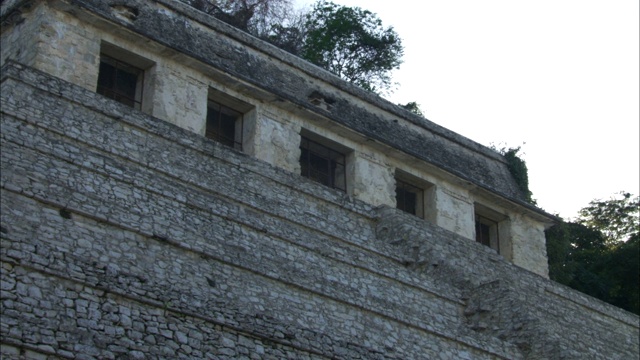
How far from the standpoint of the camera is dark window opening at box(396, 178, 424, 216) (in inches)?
1021

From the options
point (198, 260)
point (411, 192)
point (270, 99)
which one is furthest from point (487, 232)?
point (198, 260)

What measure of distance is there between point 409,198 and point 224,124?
16.9 feet

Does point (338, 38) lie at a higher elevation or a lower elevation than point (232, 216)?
higher

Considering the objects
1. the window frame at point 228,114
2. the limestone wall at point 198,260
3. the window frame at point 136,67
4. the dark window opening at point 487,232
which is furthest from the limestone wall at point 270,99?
the limestone wall at point 198,260

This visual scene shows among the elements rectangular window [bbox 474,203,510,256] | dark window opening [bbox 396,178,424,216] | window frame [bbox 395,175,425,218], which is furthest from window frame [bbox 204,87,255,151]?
rectangular window [bbox 474,203,510,256]

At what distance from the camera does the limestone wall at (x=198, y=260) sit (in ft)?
45.5

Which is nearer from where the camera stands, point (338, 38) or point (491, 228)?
point (491, 228)

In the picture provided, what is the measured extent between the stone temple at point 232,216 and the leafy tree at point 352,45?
8.06 metres

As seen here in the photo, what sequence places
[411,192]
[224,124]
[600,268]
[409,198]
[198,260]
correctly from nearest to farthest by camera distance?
[198,260]
[224,124]
[409,198]
[411,192]
[600,268]

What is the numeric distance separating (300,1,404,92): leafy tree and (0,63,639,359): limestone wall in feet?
46.3

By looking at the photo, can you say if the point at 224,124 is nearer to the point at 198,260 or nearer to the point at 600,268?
the point at 198,260

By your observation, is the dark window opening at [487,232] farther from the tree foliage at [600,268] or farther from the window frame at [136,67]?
the window frame at [136,67]

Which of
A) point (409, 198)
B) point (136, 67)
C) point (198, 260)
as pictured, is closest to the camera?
point (198, 260)

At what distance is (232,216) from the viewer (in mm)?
17625
